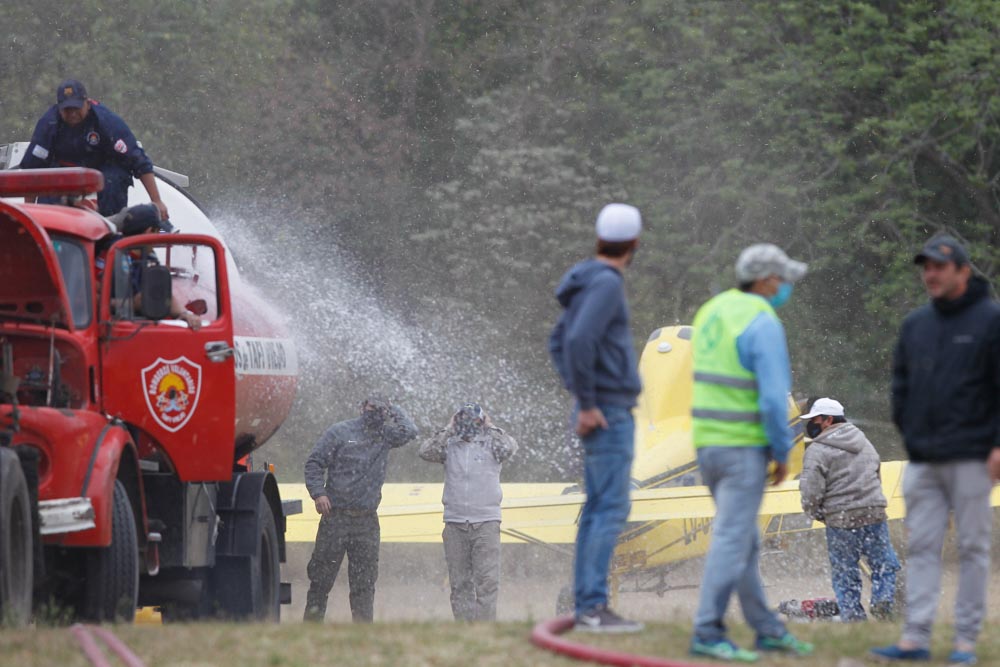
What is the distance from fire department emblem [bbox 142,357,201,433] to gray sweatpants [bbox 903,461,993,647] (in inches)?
180

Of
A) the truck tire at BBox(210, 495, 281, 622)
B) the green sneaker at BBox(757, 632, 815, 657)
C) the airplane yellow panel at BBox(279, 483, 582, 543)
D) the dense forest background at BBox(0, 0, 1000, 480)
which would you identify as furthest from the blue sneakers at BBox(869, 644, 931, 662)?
the dense forest background at BBox(0, 0, 1000, 480)

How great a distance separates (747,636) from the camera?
23.1 ft

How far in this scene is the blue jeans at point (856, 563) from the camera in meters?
12.0

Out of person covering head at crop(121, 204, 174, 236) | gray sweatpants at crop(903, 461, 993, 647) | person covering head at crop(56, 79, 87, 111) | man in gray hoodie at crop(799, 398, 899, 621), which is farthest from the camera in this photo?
man in gray hoodie at crop(799, 398, 899, 621)

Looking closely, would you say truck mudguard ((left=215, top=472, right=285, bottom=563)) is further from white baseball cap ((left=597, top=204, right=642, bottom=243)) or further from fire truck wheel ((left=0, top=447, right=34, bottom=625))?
white baseball cap ((left=597, top=204, right=642, bottom=243))

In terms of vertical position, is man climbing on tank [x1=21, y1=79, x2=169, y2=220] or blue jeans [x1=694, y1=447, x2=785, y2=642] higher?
man climbing on tank [x1=21, y1=79, x2=169, y2=220]

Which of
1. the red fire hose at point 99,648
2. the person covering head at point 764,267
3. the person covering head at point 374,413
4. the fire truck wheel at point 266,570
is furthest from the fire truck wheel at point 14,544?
the person covering head at point 374,413

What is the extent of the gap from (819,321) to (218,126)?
14177 millimetres

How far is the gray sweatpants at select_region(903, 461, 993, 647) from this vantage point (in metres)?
6.30

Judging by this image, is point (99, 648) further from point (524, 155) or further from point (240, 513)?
point (524, 155)

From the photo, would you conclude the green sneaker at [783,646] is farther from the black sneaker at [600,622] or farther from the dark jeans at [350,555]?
the dark jeans at [350,555]

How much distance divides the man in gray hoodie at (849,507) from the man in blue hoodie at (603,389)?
5.66 meters

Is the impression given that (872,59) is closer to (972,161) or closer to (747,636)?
(972,161)

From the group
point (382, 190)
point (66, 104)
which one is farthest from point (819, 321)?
point (66, 104)
